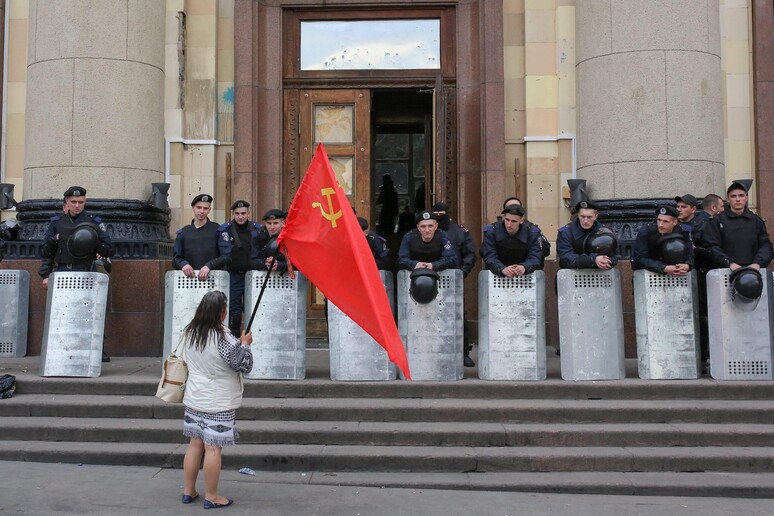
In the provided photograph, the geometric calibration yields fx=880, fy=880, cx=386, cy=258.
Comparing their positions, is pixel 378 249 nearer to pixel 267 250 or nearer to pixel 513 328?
pixel 267 250

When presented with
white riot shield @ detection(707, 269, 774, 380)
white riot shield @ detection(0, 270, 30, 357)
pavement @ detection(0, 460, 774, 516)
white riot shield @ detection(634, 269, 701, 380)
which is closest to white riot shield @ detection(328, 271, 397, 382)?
pavement @ detection(0, 460, 774, 516)

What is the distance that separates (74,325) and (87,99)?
355cm

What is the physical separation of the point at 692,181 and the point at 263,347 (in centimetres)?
579

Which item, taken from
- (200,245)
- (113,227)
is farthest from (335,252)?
(113,227)

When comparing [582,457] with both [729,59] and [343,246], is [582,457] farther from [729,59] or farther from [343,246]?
[729,59]

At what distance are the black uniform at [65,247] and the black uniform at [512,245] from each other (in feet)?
13.9

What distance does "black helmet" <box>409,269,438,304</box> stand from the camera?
8734 mm

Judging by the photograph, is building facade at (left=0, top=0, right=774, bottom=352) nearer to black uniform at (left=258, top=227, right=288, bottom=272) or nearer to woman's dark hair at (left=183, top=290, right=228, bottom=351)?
black uniform at (left=258, top=227, right=288, bottom=272)

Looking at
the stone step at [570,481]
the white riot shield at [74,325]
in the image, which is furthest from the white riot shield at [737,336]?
the white riot shield at [74,325]

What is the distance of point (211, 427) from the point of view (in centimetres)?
620

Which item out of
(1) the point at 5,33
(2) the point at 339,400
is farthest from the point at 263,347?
(1) the point at 5,33

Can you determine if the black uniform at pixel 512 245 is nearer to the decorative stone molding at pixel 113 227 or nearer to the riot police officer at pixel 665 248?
the riot police officer at pixel 665 248

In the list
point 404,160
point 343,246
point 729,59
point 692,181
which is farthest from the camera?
point 404,160

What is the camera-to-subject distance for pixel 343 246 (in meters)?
6.22
